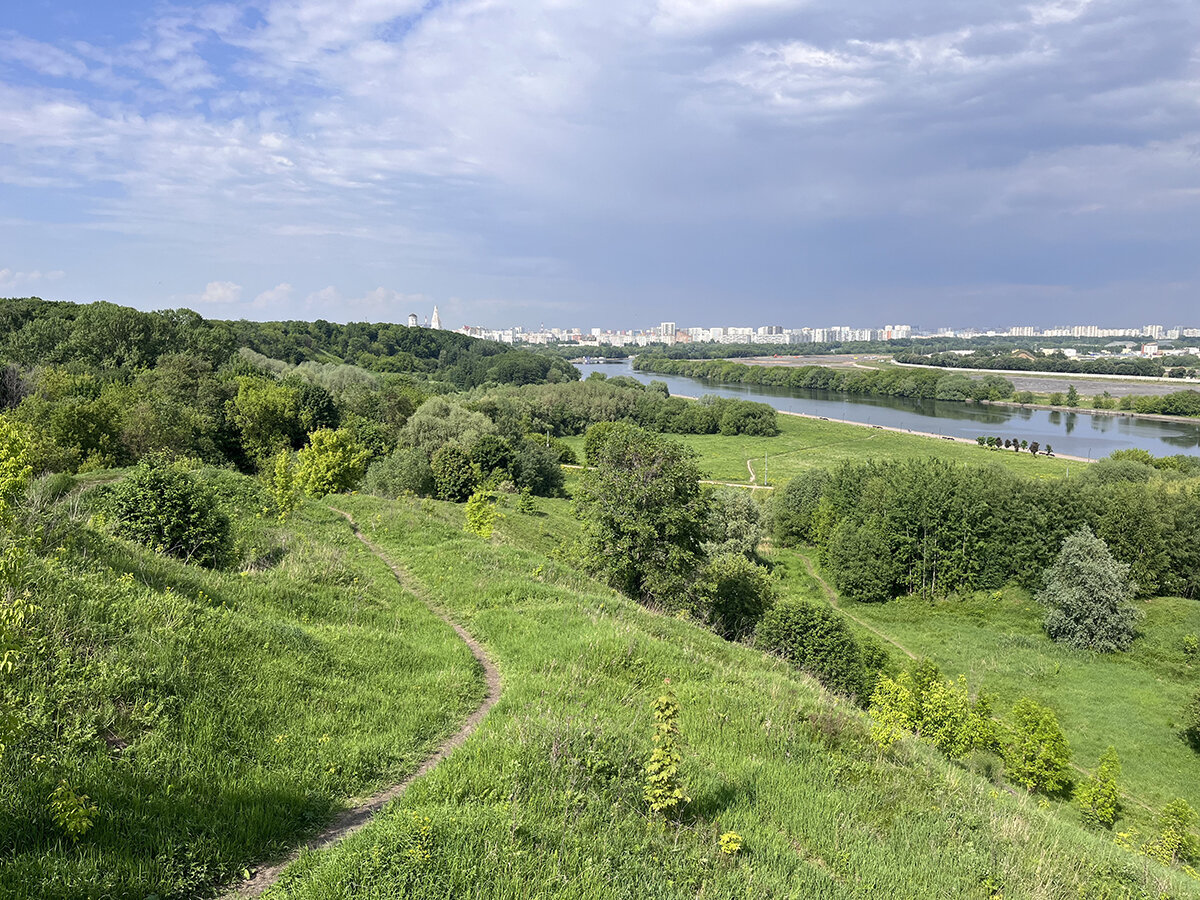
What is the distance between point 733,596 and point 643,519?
18.1 feet

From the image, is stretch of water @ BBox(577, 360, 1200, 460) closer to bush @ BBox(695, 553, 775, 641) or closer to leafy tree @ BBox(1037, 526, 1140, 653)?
leafy tree @ BBox(1037, 526, 1140, 653)

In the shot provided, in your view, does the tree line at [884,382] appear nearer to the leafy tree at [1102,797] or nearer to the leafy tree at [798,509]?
the leafy tree at [798,509]

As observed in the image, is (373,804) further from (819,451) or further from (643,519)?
(819,451)

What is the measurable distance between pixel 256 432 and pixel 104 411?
40.7 feet

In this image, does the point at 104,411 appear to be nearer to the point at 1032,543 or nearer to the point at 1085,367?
the point at 1032,543

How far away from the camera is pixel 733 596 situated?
75.5 ft

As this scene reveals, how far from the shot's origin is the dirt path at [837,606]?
1221 inches

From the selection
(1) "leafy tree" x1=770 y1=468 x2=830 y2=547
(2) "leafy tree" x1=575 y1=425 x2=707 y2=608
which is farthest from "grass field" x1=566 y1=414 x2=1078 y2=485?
(2) "leafy tree" x1=575 y1=425 x2=707 y2=608

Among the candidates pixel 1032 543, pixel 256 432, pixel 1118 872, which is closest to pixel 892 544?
pixel 1032 543

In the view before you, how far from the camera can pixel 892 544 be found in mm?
→ 38406

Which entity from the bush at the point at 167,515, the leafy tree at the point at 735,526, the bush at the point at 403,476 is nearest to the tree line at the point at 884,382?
the leafy tree at the point at 735,526

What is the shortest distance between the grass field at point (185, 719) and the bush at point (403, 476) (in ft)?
107

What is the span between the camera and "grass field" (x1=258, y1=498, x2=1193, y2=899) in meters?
4.12

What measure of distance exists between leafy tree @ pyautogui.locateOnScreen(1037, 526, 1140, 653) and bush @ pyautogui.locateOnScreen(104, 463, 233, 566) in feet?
117
